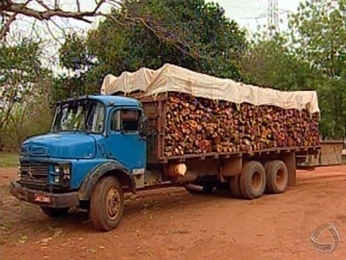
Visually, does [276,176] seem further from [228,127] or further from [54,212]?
[54,212]

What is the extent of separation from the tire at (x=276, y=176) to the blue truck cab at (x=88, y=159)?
5.03 metres

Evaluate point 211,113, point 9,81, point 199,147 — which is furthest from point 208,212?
point 9,81

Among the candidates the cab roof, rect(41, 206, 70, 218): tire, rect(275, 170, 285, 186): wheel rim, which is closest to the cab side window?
the cab roof

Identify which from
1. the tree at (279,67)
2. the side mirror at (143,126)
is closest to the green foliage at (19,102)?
the tree at (279,67)

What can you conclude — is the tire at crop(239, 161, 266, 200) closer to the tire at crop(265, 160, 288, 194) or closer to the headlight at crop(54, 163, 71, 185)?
the tire at crop(265, 160, 288, 194)

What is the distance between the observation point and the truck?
28.7 feet

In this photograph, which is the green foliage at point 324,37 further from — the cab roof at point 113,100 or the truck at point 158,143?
the cab roof at point 113,100

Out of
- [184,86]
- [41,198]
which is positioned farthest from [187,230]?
[184,86]

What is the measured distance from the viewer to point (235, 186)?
13.0 metres

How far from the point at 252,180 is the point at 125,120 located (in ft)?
15.9

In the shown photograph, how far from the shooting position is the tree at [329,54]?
2833 centimetres

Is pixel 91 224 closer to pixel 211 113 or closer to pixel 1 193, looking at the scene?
pixel 211 113

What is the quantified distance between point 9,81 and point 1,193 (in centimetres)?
1594

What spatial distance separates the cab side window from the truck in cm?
2
